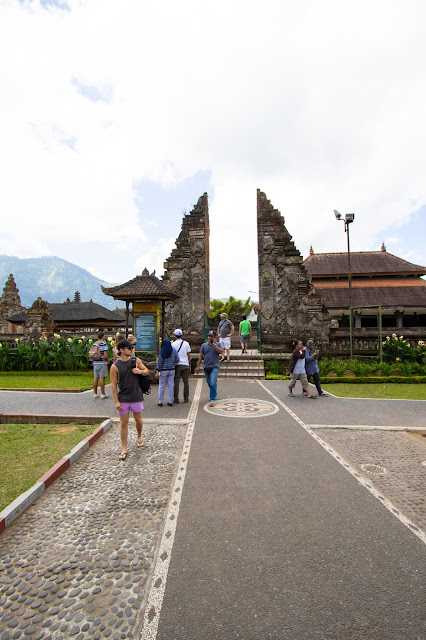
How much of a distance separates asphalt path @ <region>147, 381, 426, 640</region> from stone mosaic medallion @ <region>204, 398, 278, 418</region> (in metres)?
2.77

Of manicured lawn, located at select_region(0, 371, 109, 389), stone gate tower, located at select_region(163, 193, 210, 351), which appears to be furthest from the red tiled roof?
manicured lawn, located at select_region(0, 371, 109, 389)

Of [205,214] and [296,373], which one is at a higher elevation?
[205,214]

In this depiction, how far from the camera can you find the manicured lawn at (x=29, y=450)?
13.7 feet

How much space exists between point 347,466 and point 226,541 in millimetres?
2490

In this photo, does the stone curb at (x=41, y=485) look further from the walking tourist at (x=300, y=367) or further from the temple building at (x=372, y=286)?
the temple building at (x=372, y=286)

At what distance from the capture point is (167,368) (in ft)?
28.5

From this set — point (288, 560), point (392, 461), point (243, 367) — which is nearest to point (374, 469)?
point (392, 461)

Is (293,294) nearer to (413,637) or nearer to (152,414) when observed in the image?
(152,414)

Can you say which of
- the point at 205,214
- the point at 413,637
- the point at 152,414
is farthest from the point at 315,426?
the point at 205,214

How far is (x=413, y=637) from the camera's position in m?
2.14

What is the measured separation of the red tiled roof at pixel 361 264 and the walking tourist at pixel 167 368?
77.1 ft

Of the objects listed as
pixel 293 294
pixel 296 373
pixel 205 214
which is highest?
pixel 205 214

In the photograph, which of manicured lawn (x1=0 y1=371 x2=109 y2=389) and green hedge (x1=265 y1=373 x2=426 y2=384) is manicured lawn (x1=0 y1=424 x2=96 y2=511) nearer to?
manicured lawn (x1=0 y1=371 x2=109 y2=389)

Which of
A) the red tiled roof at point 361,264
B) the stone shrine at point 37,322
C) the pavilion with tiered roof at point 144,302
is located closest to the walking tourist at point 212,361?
the pavilion with tiered roof at point 144,302
